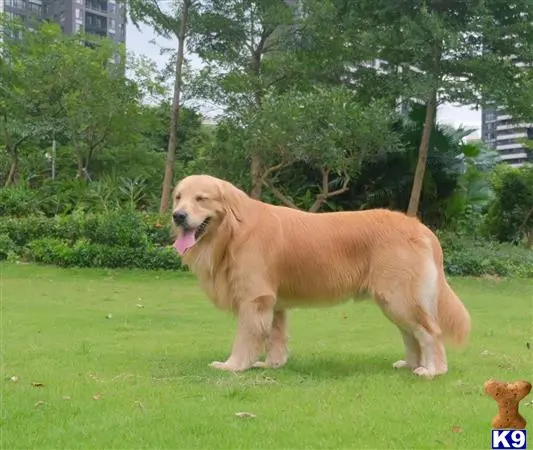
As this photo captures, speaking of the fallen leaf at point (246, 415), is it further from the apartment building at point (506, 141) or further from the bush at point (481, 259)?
the apartment building at point (506, 141)

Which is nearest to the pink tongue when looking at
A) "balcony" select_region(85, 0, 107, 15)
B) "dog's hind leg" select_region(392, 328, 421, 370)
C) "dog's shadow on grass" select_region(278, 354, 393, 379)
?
"dog's shadow on grass" select_region(278, 354, 393, 379)

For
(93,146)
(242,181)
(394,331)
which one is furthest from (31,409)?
(93,146)

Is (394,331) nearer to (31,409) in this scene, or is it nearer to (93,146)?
(31,409)

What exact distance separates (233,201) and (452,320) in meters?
2.22

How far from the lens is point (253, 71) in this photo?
19.5 meters

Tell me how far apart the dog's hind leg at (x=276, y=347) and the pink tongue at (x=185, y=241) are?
3.80ft

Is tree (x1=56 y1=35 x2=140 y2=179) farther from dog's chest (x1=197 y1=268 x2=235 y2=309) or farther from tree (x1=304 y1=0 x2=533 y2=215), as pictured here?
dog's chest (x1=197 y1=268 x2=235 y2=309)

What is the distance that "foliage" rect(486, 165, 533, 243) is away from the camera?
2311 cm

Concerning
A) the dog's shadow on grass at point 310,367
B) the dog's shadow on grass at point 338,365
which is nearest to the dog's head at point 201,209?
the dog's shadow on grass at point 310,367

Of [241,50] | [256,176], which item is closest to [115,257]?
[256,176]

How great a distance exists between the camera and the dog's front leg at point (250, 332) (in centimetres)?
623

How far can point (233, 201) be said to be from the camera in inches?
252

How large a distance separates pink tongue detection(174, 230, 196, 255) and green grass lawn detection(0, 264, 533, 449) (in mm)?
Answer: 1042

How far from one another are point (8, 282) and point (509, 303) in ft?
29.9
